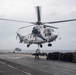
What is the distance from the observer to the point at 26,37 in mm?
57875

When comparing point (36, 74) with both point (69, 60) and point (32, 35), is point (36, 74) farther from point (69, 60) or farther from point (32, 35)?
point (32, 35)

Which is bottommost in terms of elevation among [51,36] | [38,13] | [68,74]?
[68,74]

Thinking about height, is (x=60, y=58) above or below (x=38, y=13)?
below

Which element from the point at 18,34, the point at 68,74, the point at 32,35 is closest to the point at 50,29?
the point at 32,35

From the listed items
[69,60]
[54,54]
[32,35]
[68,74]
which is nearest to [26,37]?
[32,35]

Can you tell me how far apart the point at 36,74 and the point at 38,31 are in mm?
34143

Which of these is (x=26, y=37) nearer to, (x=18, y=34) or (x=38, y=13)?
(x=38, y=13)

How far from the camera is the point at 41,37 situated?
50.8m

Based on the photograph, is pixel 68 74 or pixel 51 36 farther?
pixel 51 36

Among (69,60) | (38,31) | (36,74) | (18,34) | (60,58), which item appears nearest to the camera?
(36,74)

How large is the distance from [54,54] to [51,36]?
910 centimetres

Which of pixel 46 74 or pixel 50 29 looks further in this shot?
pixel 50 29

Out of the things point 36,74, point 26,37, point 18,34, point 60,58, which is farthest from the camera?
point 18,34

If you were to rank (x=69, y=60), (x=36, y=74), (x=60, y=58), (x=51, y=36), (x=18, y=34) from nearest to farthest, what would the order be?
1. (x=36, y=74)
2. (x=69, y=60)
3. (x=60, y=58)
4. (x=51, y=36)
5. (x=18, y=34)
